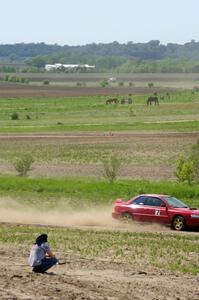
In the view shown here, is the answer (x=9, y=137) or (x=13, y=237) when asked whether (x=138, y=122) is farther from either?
(x=13, y=237)

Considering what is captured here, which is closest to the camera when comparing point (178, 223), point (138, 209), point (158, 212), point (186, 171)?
point (178, 223)

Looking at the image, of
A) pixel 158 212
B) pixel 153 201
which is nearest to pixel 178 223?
pixel 158 212

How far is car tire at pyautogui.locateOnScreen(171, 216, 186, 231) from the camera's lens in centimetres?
2793

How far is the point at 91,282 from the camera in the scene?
17438 millimetres

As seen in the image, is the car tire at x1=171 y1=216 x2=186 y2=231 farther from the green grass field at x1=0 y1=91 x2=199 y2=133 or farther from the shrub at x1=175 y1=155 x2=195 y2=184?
the green grass field at x1=0 y1=91 x2=199 y2=133

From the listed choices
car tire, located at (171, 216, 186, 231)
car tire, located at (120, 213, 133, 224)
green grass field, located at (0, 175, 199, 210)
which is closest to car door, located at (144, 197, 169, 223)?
car tire, located at (171, 216, 186, 231)

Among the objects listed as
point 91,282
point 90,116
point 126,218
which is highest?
point 91,282

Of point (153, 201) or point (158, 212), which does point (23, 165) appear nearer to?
point (153, 201)

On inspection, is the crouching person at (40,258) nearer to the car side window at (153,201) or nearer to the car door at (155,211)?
the car door at (155,211)

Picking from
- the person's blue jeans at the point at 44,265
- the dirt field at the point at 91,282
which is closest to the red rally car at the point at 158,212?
the dirt field at the point at 91,282

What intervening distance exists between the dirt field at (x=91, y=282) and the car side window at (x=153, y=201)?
8.03 metres

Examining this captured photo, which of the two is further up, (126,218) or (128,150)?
(126,218)

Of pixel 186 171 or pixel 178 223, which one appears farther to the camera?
pixel 186 171

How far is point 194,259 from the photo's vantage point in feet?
70.6
